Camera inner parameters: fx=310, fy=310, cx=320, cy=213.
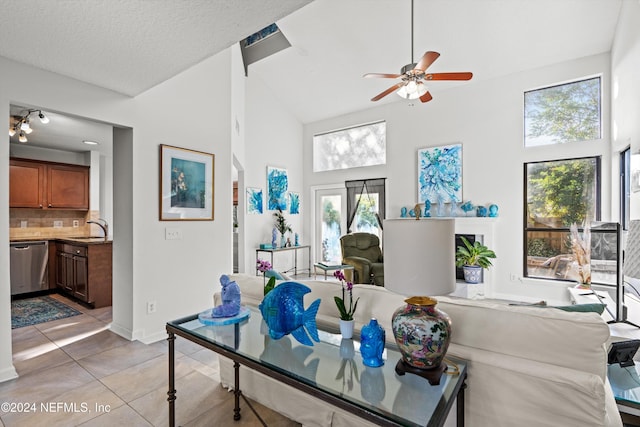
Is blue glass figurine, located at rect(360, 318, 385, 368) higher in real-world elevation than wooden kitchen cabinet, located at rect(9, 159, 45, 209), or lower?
lower

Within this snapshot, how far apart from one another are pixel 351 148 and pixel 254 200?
2.29 metres

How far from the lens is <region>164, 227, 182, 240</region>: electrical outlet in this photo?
3.27 metres

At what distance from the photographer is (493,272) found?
192 inches

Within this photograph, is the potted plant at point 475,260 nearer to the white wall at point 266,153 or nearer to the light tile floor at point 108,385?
the white wall at point 266,153

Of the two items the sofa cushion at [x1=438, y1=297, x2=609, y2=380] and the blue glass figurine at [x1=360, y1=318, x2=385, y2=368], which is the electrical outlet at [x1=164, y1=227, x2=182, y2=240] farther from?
the sofa cushion at [x1=438, y1=297, x2=609, y2=380]

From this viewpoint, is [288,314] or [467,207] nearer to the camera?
[288,314]

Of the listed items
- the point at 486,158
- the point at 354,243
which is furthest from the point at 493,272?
the point at 354,243

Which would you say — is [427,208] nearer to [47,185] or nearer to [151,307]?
[151,307]

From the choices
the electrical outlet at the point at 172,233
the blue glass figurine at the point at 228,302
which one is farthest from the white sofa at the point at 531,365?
the electrical outlet at the point at 172,233

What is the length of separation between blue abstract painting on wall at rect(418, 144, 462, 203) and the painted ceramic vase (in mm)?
4388

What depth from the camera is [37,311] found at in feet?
13.0

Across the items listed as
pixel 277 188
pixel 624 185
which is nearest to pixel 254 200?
pixel 277 188

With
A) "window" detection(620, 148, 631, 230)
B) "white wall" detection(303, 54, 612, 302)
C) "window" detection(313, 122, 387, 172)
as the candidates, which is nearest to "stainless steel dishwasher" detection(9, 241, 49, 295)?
"window" detection(313, 122, 387, 172)

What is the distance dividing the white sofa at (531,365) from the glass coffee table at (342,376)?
0.12m
